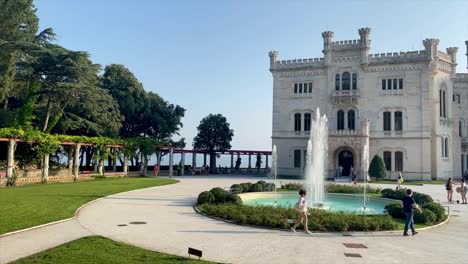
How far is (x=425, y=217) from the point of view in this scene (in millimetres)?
15102

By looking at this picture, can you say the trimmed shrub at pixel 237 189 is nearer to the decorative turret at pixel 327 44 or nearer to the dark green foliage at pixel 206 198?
the dark green foliage at pixel 206 198

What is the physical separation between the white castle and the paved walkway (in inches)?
1210

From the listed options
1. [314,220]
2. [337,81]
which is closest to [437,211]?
[314,220]

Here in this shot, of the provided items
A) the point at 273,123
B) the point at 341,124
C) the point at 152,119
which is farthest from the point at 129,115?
the point at 341,124

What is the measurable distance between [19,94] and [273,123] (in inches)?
1161

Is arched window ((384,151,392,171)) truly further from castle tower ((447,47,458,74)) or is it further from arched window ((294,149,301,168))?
castle tower ((447,47,458,74))

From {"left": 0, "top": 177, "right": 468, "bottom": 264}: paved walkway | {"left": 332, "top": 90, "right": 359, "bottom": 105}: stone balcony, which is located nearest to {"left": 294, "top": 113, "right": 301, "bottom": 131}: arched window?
{"left": 332, "top": 90, "right": 359, "bottom": 105}: stone balcony

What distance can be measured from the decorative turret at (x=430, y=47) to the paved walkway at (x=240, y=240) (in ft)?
108

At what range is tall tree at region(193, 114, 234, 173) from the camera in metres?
58.6

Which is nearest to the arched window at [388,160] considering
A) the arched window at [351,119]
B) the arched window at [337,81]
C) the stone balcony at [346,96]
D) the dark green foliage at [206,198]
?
the arched window at [351,119]

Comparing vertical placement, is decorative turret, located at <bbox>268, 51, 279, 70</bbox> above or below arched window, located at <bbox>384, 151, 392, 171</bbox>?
above

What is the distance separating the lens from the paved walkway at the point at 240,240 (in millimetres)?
9836

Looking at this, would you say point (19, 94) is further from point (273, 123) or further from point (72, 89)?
point (273, 123)

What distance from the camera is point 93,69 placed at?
34656mm
